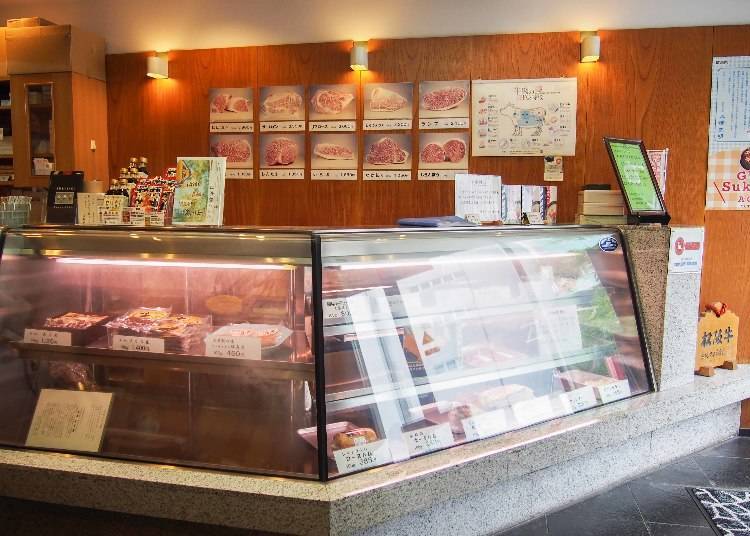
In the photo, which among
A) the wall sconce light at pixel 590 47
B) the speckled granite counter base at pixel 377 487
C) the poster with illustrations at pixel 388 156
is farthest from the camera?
the poster with illustrations at pixel 388 156

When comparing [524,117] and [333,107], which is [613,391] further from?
[333,107]

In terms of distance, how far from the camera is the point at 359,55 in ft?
15.4

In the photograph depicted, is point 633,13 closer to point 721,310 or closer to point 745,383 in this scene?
point 721,310

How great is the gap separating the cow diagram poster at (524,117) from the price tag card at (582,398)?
2531mm

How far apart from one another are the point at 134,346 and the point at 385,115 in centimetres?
321

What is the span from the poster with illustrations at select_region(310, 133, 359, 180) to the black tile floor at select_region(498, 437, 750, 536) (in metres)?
3.18

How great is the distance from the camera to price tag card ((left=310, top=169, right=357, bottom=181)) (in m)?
4.99

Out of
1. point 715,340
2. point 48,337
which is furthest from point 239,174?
point 715,340

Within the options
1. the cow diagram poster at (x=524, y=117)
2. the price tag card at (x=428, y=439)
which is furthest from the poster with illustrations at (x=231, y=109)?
the price tag card at (x=428, y=439)

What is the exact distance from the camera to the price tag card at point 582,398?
2.69 m

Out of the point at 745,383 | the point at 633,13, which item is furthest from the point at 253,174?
the point at 745,383

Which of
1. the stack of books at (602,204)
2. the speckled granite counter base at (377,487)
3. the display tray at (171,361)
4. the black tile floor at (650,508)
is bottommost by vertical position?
the black tile floor at (650,508)

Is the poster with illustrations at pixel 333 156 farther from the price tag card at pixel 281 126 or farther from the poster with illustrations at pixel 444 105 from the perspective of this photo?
the poster with illustrations at pixel 444 105

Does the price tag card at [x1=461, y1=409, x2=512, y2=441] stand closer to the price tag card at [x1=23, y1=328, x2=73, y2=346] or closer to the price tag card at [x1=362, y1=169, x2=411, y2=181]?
the price tag card at [x1=23, y1=328, x2=73, y2=346]
